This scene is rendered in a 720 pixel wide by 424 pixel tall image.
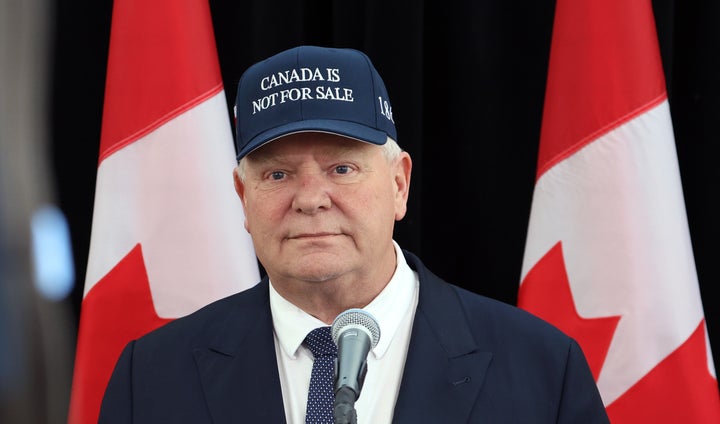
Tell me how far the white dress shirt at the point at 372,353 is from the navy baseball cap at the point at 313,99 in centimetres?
31

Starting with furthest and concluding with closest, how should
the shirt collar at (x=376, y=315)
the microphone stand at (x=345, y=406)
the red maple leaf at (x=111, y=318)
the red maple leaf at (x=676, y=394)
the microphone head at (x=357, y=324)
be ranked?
the red maple leaf at (x=111, y=318), the red maple leaf at (x=676, y=394), the shirt collar at (x=376, y=315), the microphone head at (x=357, y=324), the microphone stand at (x=345, y=406)

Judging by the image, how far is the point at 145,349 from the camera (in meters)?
1.76

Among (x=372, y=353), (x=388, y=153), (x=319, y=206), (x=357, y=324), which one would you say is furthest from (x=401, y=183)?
(x=357, y=324)

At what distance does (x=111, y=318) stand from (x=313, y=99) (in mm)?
988

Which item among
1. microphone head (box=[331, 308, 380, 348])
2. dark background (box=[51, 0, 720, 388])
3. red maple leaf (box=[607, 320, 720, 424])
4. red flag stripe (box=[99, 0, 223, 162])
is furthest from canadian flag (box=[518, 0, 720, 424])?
microphone head (box=[331, 308, 380, 348])

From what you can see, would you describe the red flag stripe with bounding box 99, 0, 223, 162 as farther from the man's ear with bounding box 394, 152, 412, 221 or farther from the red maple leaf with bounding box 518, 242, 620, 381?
the red maple leaf with bounding box 518, 242, 620, 381

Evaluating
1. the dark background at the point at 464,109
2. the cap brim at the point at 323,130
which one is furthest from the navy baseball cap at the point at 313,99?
the dark background at the point at 464,109

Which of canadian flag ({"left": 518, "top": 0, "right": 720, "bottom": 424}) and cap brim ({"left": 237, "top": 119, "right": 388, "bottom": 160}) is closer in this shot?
cap brim ({"left": 237, "top": 119, "right": 388, "bottom": 160})

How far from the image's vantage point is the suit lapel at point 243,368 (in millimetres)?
1597

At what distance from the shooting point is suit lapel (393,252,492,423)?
1552 millimetres

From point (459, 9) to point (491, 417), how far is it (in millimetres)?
1472

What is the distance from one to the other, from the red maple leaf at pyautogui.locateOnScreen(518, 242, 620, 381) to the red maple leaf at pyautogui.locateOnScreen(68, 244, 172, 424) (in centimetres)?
95

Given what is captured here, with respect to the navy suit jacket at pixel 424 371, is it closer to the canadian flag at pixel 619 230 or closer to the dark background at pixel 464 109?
the canadian flag at pixel 619 230

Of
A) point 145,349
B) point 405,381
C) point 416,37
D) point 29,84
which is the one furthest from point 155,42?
point 29,84
